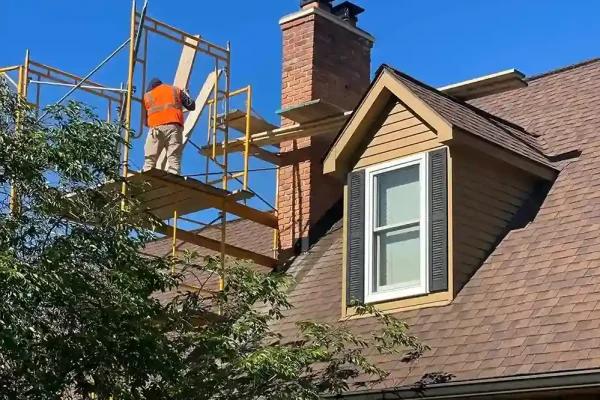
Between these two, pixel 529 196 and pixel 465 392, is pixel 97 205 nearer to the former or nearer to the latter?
pixel 465 392

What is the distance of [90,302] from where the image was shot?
804 centimetres

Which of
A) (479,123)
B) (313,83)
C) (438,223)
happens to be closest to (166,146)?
(313,83)

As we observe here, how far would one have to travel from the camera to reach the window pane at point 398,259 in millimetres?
11250

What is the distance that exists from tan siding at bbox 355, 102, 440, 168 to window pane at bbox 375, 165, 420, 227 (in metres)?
0.19

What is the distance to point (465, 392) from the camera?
30.1ft

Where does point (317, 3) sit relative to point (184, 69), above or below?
above

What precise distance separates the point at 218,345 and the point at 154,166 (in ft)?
16.6

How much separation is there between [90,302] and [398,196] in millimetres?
4527

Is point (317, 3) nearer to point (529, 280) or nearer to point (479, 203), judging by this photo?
point (479, 203)

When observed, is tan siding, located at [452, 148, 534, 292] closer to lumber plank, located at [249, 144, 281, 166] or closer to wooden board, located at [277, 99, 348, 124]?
wooden board, located at [277, 99, 348, 124]

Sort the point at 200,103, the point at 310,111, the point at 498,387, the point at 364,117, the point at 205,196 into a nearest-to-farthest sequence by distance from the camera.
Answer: the point at 498,387 → the point at 364,117 → the point at 205,196 → the point at 310,111 → the point at 200,103

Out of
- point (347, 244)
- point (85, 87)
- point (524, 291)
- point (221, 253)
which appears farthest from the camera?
point (85, 87)

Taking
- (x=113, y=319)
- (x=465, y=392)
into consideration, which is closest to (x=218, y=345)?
(x=113, y=319)

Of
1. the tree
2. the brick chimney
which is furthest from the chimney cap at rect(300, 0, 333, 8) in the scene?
the tree
